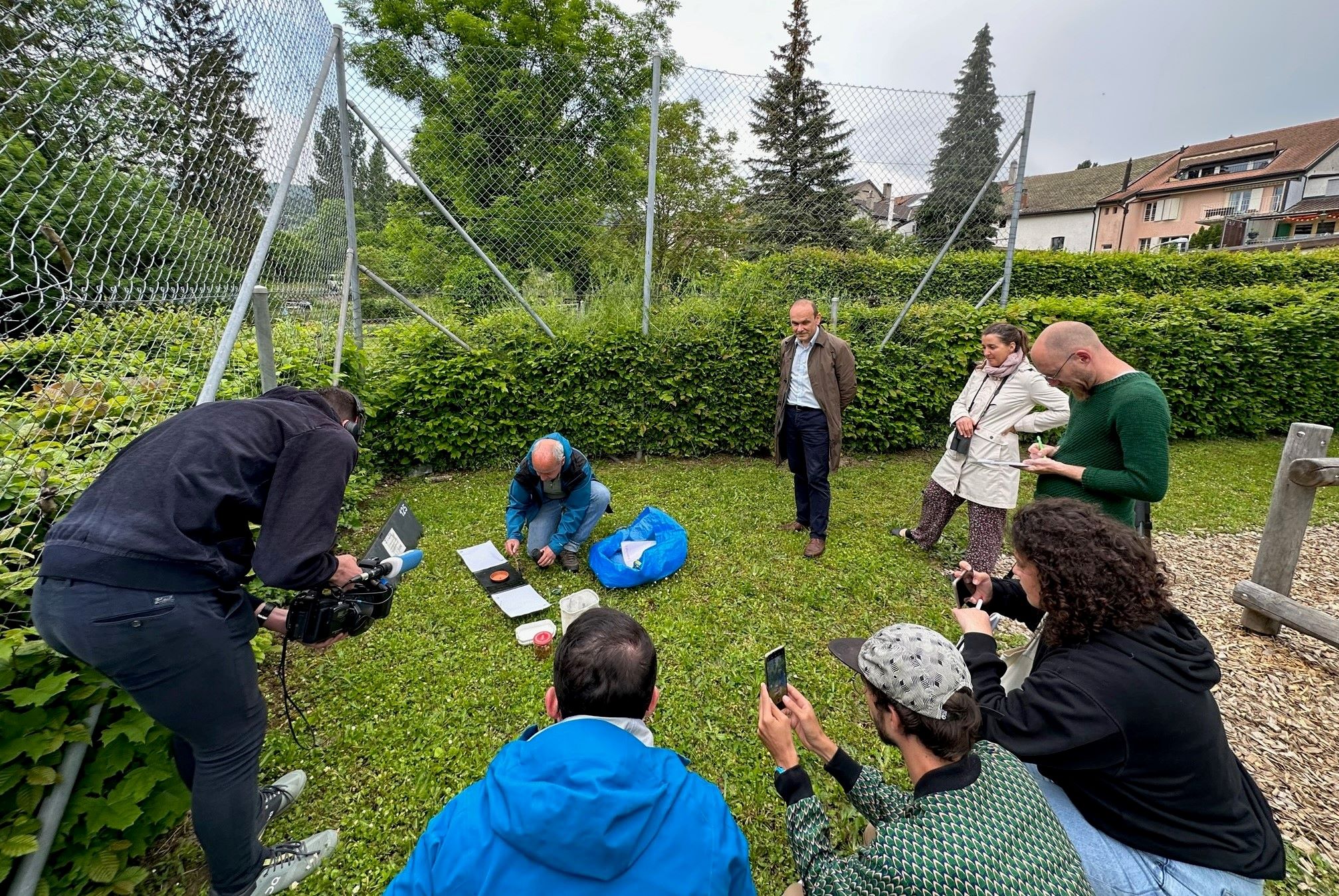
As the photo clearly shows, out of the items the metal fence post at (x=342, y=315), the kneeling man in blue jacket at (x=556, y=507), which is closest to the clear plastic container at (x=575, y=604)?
the kneeling man in blue jacket at (x=556, y=507)

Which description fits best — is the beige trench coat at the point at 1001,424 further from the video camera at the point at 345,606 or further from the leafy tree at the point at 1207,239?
the leafy tree at the point at 1207,239

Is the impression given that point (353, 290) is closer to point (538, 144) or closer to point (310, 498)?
point (538, 144)

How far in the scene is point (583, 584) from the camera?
3.85 meters

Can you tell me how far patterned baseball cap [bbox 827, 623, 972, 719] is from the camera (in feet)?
4.38

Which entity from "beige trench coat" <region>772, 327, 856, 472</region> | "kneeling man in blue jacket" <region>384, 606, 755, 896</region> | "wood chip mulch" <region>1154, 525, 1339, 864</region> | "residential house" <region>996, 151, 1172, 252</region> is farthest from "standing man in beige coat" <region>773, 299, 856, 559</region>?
"residential house" <region>996, 151, 1172, 252</region>

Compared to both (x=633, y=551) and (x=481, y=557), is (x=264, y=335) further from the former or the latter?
(x=633, y=551)

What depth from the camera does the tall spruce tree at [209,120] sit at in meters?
2.56

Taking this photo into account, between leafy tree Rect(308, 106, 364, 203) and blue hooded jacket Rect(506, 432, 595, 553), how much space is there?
2735 millimetres

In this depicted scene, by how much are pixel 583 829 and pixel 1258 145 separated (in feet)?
186

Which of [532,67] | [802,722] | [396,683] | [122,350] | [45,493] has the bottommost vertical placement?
[396,683]

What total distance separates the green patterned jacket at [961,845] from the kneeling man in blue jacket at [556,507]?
284 centimetres

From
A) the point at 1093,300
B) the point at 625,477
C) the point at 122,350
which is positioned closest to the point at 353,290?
the point at 122,350

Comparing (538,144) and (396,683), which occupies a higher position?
(538,144)

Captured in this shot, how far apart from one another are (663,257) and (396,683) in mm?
5667
